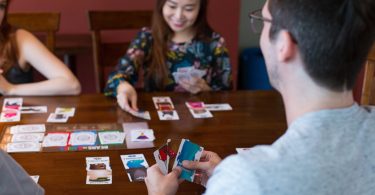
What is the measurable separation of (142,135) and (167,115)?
0.71 feet

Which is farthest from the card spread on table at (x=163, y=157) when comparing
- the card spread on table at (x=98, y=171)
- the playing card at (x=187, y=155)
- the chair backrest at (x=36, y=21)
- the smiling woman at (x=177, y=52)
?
the chair backrest at (x=36, y=21)

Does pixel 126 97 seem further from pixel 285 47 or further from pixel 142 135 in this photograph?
pixel 285 47

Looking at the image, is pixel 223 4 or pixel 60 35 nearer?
pixel 60 35

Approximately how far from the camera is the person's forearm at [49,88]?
6.58 feet

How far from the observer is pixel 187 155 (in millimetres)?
1301

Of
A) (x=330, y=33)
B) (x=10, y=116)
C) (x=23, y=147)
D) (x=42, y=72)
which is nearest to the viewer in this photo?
(x=330, y=33)

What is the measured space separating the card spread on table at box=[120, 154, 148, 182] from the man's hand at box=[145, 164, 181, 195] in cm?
11

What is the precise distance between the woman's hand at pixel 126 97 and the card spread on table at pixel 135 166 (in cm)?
41

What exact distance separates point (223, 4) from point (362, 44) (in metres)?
2.99

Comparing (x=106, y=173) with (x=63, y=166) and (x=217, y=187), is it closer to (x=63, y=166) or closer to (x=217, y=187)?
(x=63, y=166)

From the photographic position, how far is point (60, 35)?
136 inches

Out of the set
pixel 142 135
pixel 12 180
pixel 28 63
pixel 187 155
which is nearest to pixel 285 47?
pixel 187 155

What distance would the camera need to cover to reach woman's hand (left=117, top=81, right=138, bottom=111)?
6.15ft

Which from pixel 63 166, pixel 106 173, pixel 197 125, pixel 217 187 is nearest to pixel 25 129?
pixel 63 166
